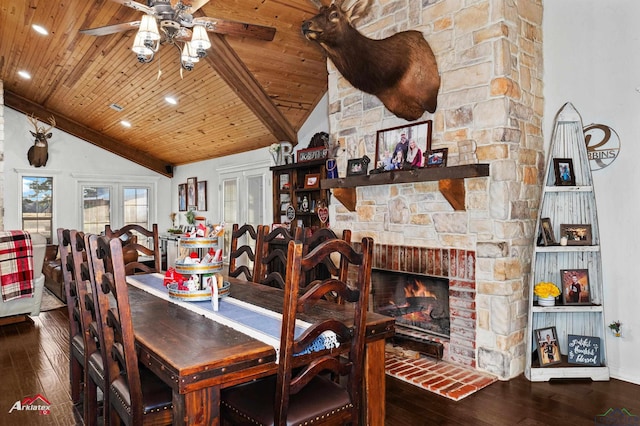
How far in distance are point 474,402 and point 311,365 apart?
159 centimetres

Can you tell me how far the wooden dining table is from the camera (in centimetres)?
143

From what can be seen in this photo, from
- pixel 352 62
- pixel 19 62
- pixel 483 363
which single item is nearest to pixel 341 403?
pixel 483 363

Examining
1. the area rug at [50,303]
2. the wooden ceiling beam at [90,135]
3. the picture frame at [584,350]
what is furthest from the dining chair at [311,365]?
the wooden ceiling beam at [90,135]

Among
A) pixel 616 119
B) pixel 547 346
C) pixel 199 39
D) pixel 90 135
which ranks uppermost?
pixel 90 135

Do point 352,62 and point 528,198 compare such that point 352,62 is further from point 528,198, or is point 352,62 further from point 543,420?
point 543,420

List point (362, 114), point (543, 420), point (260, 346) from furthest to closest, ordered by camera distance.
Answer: point (362, 114)
point (543, 420)
point (260, 346)

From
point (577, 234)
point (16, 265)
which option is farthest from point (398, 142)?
point (16, 265)

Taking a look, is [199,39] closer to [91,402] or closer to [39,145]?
[91,402]

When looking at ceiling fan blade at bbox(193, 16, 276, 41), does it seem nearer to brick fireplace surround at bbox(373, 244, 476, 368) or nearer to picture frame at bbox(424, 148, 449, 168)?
picture frame at bbox(424, 148, 449, 168)

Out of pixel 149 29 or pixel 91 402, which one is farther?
pixel 149 29

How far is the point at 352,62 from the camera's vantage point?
373cm

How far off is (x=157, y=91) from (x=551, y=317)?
5.73 m

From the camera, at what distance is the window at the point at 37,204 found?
8844 millimetres

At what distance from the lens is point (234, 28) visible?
143 inches
